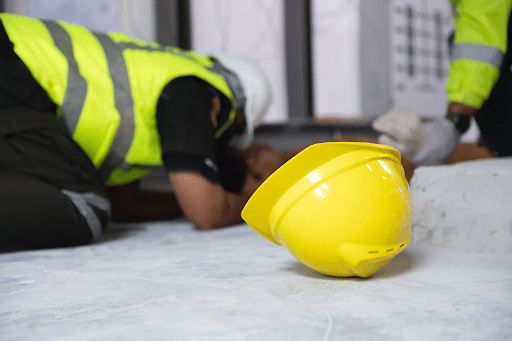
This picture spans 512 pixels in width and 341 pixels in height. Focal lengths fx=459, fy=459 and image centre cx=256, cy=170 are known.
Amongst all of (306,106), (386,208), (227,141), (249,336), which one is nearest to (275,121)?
(306,106)

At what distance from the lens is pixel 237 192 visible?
5.50ft

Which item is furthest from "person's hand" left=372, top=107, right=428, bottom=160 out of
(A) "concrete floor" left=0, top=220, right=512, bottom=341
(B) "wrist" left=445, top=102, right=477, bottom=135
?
(A) "concrete floor" left=0, top=220, right=512, bottom=341

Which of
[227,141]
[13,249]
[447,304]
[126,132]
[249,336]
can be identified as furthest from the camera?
[227,141]

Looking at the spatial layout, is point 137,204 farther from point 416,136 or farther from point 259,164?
point 416,136

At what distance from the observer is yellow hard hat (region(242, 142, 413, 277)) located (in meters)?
0.75

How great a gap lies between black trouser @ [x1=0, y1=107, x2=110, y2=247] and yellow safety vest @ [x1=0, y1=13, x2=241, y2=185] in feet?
0.26

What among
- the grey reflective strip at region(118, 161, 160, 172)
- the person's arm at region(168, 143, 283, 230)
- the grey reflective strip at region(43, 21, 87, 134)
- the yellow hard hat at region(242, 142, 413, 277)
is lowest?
the person's arm at region(168, 143, 283, 230)

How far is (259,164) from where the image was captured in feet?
5.60

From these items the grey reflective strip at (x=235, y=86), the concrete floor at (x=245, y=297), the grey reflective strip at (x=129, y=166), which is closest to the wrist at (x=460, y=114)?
the concrete floor at (x=245, y=297)

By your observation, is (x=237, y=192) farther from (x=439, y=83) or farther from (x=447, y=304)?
(x=439, y=83)

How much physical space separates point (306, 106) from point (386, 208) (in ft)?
7.75

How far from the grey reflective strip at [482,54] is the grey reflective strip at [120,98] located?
41.3 inches

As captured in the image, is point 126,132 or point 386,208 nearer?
point 386,208

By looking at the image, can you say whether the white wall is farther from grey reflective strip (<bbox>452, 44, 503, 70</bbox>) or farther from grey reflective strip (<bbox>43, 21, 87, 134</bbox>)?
grey reflective strip (<bbox>452, 44, 503, 70</bbox>)
